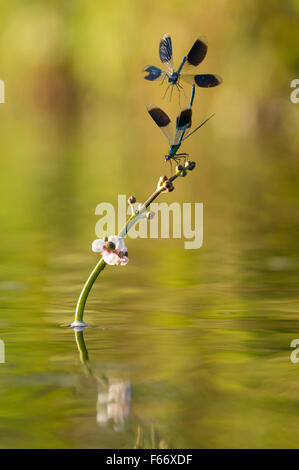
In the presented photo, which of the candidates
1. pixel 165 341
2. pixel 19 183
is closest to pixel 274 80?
pixel 19 183
